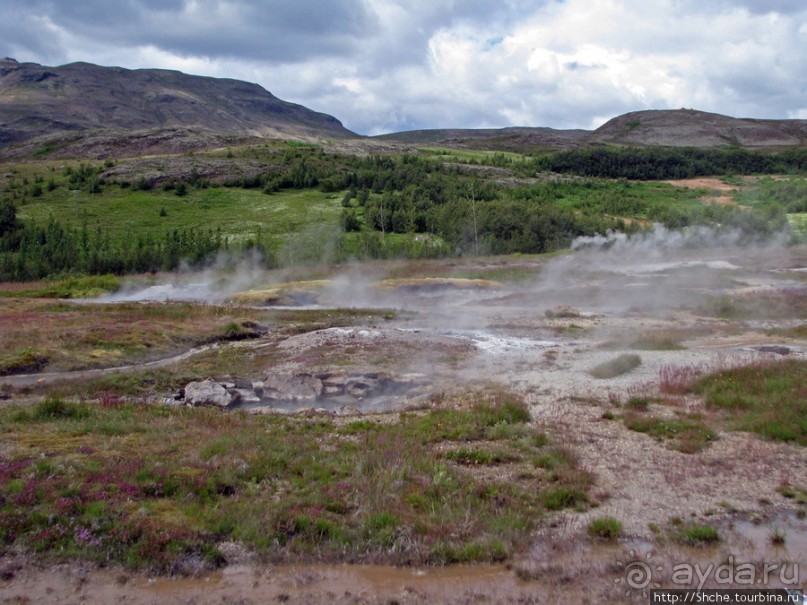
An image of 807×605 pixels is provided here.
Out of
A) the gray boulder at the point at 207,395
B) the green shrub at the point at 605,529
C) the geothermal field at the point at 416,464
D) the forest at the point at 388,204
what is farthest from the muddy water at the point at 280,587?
the forest at the point at 388,204

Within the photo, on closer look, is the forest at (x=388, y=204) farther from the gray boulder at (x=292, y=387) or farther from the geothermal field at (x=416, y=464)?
the gray boulder at (x=292, y=387)

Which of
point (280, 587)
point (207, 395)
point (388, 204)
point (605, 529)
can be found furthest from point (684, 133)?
point (280, 587)

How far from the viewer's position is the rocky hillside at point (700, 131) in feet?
474

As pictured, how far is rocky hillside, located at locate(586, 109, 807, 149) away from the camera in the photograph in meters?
144

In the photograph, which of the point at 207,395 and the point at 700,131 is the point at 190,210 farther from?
the point at 700,131

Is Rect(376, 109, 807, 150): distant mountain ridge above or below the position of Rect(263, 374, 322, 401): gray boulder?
above

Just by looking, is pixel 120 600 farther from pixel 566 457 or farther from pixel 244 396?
pixel 244 396

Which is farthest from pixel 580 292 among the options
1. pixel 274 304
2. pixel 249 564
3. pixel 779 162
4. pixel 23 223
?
pixel 779 162

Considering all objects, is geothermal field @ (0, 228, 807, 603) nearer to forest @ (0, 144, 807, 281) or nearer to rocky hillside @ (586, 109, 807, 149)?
forest @ (0, 144, 807, 281)

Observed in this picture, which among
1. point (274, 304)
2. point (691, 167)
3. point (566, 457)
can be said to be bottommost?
point (274, 304)

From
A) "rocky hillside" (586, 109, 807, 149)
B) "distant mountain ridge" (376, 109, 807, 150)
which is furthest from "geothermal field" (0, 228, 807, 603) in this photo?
"distant mountain ridge" (376, 109, 807, 150)

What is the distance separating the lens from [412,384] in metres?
19.5

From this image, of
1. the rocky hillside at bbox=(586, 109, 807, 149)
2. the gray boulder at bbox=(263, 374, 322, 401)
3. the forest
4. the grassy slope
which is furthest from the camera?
the rocky hillside at bbox=(586, 109, 807, 149)

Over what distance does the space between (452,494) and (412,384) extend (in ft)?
31.1
